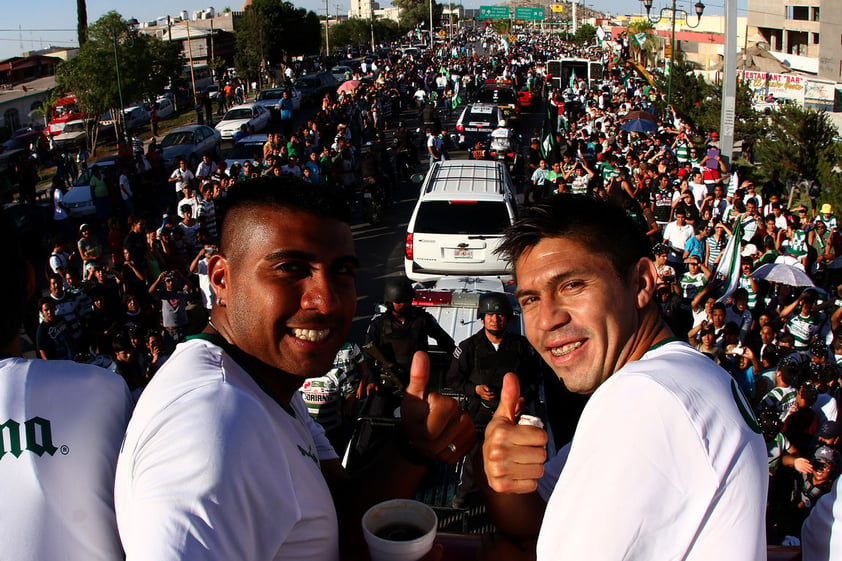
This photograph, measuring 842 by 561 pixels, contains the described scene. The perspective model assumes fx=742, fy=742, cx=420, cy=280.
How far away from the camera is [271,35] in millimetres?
46375

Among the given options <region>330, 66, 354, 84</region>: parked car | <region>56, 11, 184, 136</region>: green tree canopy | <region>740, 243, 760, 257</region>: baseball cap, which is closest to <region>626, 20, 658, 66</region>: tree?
<region>330, 66, 354, 84</region>: parked car

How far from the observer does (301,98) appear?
36469mm

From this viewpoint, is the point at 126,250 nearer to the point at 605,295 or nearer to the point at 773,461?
the point at 773,461

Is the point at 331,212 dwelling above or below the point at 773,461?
A: above

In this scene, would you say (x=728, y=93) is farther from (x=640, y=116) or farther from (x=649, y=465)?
(x=649, y=465)

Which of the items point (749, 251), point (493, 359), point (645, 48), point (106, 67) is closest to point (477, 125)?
point (749, 251)

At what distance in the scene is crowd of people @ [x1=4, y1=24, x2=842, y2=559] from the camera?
59.1 inches

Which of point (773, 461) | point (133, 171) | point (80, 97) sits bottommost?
point (773, 461)

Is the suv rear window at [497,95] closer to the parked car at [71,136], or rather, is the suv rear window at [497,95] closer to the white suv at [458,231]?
the parked car at [71,136]

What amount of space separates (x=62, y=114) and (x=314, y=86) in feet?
40.9

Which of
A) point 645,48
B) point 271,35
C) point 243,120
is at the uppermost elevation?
point 271,35

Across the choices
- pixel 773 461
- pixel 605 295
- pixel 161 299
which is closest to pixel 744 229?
pixel 773 461

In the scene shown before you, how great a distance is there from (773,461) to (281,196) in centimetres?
502

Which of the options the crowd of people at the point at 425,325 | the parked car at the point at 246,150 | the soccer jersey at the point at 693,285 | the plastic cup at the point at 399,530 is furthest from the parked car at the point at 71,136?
the plastic cup at the point at 399,530
